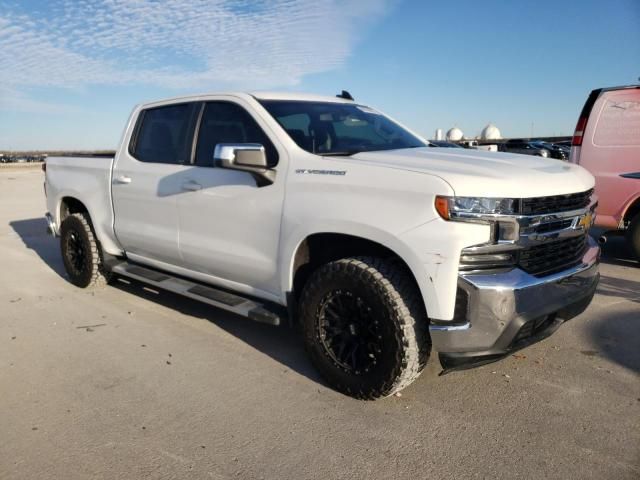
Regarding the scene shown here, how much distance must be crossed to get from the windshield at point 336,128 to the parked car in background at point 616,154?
306 cm

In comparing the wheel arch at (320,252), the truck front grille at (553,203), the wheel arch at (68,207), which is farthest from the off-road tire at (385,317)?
the wheel arch at (68,207)

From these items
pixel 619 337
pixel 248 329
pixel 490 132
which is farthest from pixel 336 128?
pixel 490 132

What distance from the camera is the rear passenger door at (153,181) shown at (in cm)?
433

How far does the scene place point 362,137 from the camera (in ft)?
13.2

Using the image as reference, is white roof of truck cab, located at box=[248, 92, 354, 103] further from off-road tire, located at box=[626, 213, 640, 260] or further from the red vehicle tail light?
off-road tire, located at box=[626, 213, 640, 260]

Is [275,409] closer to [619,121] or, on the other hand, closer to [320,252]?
[320,252]

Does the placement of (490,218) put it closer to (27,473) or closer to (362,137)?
(362,137)

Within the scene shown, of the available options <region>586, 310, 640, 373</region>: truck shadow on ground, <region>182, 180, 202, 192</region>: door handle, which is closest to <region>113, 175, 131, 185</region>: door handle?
<region>182, 180, 202, 192</region>: door handle

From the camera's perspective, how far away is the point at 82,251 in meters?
5.62

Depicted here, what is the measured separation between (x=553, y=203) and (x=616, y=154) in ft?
12.9

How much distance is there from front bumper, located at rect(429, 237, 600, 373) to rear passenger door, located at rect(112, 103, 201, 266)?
2.47 meters

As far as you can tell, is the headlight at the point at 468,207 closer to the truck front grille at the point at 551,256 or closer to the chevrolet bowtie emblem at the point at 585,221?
the truck front grille at the point at 551,256

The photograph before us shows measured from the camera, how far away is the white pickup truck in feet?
8.89

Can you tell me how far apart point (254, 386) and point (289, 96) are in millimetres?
2238
